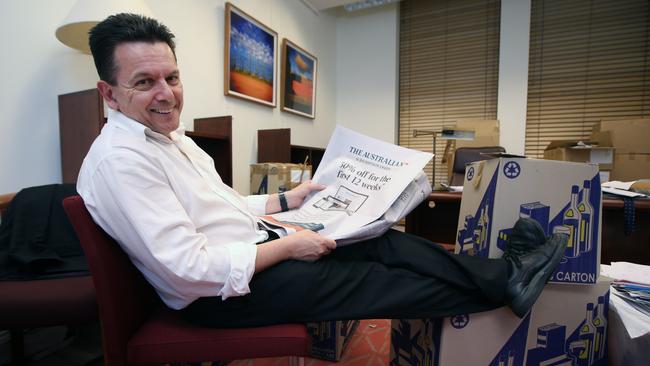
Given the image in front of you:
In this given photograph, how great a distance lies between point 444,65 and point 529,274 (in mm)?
3735

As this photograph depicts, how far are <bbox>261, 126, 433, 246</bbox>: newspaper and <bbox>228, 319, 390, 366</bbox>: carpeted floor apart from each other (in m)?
0.68

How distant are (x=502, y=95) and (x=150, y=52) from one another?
3791 mm

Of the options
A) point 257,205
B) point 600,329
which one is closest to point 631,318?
point 600,329

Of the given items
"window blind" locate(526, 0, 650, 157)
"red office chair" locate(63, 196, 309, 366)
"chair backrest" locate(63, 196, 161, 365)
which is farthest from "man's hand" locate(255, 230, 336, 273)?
"window blind" locate(526, 0, 650, 157)

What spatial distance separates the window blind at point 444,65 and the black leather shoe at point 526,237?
3.18m

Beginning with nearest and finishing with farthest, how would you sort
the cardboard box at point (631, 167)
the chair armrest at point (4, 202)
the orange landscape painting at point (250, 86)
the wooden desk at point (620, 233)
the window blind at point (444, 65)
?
the chair armrest at point (4, 202) < the wooden desk at point (620, 233) < the cardboard box at point (631, 167) < the orange landscape painting at point (250, 86) < the window blind at point (444, 65)

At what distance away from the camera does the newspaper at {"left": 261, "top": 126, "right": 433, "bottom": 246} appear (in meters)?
0.90

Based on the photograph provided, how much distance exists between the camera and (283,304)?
0.75 metres

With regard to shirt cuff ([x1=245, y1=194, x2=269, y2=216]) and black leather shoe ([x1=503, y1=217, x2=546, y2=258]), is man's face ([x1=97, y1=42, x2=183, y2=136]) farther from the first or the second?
black leather shoe ([x1=503, y1=217, x2=546, y2=258])

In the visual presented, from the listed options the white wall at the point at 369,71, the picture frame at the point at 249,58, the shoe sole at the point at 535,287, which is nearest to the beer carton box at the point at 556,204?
the shoe sole at the point at 535,287

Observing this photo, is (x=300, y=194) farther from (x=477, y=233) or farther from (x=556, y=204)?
(x=556, y=204)

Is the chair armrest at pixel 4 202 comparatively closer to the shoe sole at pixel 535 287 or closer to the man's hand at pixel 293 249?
the man's hand at pixel 293 249

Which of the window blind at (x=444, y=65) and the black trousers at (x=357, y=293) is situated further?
the window blind at (x=444, y=65)

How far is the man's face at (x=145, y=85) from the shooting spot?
0.77m
